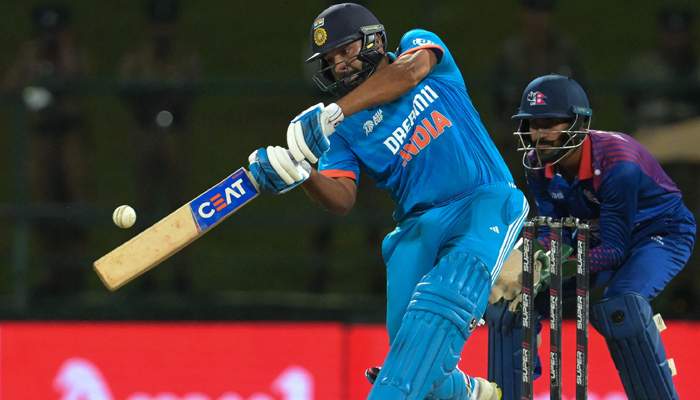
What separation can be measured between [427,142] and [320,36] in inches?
24.5

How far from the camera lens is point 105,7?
1098cm

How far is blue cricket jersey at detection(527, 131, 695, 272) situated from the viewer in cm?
399

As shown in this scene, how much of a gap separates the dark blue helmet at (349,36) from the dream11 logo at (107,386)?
2326 mm

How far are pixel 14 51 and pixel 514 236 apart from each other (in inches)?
349

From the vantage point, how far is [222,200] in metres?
3.45

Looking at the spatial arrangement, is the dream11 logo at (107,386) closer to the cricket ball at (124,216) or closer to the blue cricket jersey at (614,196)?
the blue cricket jersey at (614,196)

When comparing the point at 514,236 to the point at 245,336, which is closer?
the point at 514,236

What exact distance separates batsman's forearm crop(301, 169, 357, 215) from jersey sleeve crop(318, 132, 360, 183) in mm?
38

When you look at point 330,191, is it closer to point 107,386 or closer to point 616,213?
point 616,213

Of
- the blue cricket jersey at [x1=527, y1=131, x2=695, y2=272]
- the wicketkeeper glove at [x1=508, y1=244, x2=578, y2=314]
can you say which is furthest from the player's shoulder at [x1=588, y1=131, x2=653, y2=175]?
the wicketkeeper glove at [x1=508, y1=244, x2=578, y2=314]

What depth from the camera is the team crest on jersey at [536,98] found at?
407 cm

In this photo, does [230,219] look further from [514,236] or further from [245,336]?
[514,236]

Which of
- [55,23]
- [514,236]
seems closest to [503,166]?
[514,236]

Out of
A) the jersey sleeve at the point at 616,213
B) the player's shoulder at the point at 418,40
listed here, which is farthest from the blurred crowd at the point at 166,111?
the player's shoulder at the point at 418,40
